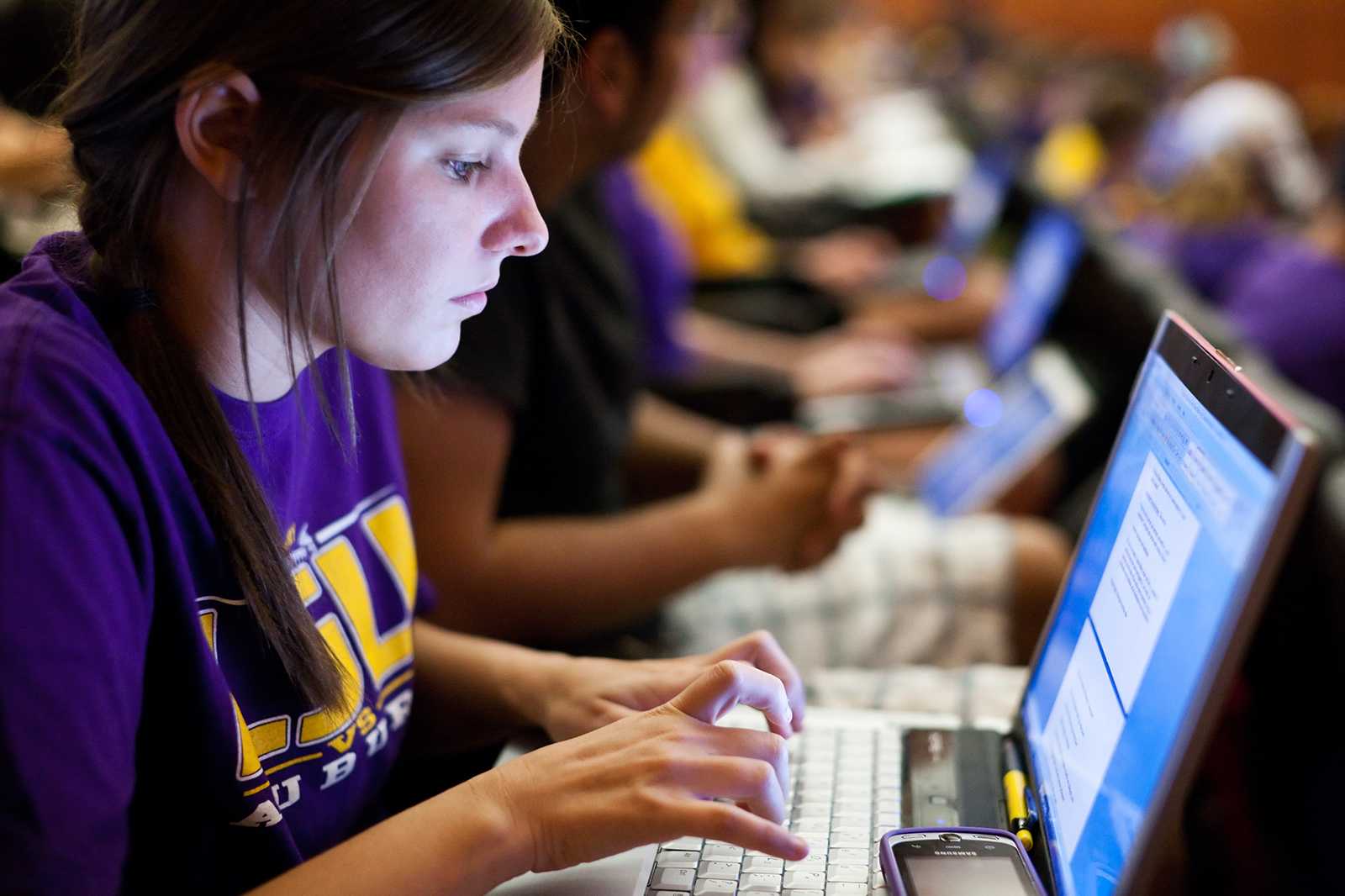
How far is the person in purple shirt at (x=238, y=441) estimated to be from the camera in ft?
1.76

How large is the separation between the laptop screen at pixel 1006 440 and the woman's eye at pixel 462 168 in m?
1.23

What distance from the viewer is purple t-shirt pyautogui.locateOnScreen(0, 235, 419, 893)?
0.52 meters

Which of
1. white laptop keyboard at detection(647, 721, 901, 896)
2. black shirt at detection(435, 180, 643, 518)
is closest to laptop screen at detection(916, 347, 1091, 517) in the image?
black shirt at detection(435, 180, 643, 518)

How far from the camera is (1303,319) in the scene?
223 cm

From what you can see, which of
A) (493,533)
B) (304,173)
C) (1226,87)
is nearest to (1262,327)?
(493,533)

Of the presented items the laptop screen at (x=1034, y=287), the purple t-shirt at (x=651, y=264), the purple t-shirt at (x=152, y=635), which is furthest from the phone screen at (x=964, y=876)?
the laptop screen at (x=1034, y=287)

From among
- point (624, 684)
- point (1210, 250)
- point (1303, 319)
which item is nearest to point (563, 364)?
point (624, 684)

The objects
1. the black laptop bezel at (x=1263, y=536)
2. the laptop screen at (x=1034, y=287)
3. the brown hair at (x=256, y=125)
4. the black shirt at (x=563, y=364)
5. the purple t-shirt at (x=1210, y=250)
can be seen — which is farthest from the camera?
the purple t-shirt at (x=1210, y=250)

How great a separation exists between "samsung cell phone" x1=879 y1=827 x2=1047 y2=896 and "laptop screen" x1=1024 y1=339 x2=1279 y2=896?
0.03 metres

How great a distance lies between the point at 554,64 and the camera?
2.64ft

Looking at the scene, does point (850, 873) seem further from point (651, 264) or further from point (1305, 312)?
point (1305, 312)

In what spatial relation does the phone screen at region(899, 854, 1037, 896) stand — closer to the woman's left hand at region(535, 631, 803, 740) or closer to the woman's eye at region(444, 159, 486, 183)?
the woman's left hand at region(535, 631, 803, 740)

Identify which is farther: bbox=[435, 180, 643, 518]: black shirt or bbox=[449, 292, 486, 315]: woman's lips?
bbox=[435, 180, 643, 518]: black shirt

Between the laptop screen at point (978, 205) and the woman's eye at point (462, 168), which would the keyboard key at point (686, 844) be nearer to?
the woman's eye at point (462, 168)
